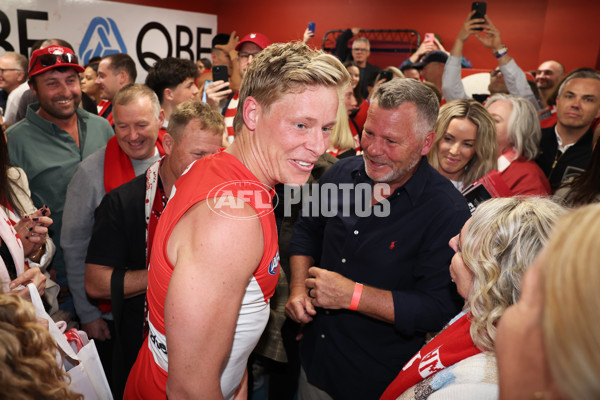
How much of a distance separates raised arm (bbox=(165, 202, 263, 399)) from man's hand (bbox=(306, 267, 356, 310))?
0.78m

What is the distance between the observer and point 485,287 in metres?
1.12

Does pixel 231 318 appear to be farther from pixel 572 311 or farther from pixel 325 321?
pixel 325 321

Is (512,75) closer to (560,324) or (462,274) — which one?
(462,274)

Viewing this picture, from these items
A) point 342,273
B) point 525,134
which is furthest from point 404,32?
point 342,273

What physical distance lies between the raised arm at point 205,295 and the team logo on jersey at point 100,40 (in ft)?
26.4

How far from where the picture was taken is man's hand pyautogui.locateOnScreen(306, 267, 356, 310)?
1.67m

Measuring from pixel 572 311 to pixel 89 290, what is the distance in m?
1.99

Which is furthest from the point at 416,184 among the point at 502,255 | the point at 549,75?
the point at 549,75

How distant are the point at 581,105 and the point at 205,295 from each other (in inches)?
135

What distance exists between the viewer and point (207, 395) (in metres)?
0.92

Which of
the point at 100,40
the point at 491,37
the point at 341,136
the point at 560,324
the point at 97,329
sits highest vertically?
the point at 100,40

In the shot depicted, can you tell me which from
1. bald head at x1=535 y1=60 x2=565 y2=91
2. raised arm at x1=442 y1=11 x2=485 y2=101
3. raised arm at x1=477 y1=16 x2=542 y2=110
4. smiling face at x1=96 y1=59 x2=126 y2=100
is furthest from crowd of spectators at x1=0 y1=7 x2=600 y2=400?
bald head at x1=535 y1=60 x2=565 y2=91

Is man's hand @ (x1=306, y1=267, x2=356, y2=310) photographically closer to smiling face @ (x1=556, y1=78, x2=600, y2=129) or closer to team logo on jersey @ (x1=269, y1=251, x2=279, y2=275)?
team logo on jersey @ (x1=269, y1=251, x2=279, y2=275)

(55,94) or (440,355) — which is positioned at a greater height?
(55,94)
